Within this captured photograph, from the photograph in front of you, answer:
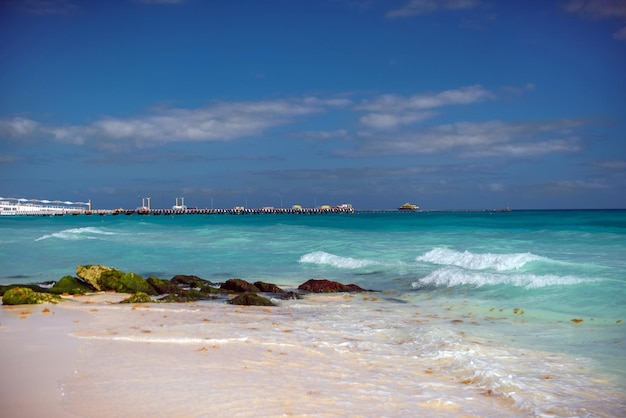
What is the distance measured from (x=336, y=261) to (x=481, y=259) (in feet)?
20.1

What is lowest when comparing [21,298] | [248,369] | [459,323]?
[459,323]

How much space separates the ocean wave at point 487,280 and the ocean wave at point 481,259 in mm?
2466

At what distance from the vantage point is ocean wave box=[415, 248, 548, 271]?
18.1 metres

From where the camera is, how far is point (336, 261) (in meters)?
23.0

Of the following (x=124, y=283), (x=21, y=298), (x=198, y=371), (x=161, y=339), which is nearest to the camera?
(x=198, y=371)

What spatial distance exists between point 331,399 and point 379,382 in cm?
94

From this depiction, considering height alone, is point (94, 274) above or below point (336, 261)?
above

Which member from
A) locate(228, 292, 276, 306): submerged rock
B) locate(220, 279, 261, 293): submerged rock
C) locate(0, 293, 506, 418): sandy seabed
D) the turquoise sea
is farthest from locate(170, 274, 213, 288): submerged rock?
locate(0, 293, 506, 418): sandy seabed

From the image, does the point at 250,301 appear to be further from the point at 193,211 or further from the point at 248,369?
the point at 193,211

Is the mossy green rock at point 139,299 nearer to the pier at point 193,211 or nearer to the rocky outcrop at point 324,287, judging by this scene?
the rocky outcrop at point 324,287

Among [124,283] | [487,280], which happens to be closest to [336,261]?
[487,280]

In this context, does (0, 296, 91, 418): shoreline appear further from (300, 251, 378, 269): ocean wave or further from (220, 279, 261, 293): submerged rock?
(300, 251, 378, 269): ocean wave

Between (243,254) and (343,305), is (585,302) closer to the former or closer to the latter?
(343,305)

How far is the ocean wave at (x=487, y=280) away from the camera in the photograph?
14.4 meters
